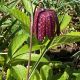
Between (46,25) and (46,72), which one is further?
(46,72)

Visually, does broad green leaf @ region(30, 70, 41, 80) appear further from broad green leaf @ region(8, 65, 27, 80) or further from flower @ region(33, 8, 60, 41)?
flower @ region(33, 8, 60, 41)

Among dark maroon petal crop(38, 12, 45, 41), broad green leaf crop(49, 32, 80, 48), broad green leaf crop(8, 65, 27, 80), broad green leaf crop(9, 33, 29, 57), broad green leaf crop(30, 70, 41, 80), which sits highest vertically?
dark maroon petal crop(38, 12, 45, 41)

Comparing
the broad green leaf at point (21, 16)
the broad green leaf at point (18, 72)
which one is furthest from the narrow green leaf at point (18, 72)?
the broad green leaf at point (21, 16)

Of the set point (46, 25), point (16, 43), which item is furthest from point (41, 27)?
point (16, 43)

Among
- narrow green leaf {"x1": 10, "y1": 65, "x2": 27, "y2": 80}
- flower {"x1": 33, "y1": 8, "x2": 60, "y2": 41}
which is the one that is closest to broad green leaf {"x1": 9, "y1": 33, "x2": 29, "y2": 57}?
narrow green leaf {"x1": 10, "y1": 65, "x2": 27, "y2": 80}

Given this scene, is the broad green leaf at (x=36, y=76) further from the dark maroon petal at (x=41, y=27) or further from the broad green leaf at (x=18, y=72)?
the dark maroon petal at (x=41, y=27)

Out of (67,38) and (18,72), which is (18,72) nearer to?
(18,72)

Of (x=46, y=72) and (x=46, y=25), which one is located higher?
(x=46, y=25)

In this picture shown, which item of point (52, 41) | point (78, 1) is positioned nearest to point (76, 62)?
point (78, 1)

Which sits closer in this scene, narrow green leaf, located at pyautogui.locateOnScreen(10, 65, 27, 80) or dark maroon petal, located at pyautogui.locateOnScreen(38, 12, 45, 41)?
dark maroon petal, located at pyautogui.locateOnScreen(38, 12, 45, 41)
